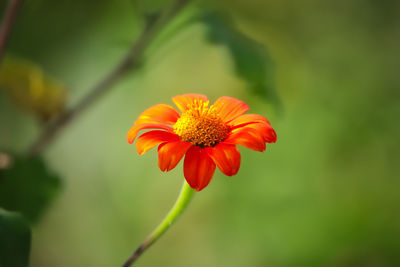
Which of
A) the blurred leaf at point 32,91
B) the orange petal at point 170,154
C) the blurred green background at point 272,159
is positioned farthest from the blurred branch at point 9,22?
the blurred green background at point 272,159

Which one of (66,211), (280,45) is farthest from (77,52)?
(280,45)

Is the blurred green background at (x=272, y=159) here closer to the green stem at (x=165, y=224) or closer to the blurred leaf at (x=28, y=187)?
the blurred leaf at (x=28, y=187)

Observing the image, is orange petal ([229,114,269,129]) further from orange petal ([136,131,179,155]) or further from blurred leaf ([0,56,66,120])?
blurred leaf ([0,56,66,120])

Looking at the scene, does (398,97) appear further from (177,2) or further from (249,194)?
(177,2)

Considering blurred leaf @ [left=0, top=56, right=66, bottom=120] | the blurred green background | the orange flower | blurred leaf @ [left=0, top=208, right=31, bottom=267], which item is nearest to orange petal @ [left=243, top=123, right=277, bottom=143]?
the orange flower

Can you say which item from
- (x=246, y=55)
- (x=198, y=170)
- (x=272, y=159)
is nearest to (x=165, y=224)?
(x=198, y=170)
